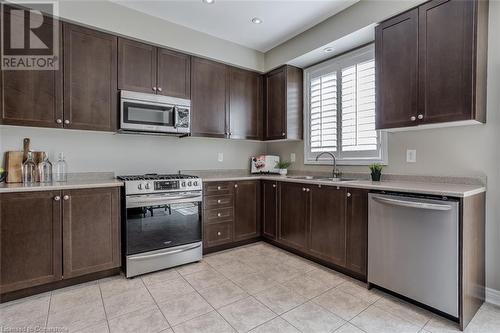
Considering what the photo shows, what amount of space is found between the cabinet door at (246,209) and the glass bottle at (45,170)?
198 centimetres

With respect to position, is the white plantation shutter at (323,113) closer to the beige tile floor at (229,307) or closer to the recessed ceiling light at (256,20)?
the recessed ceiling light at (256,20)

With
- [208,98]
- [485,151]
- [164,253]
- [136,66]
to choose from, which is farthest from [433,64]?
[164,253]

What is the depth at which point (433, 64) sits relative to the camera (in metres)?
2.04

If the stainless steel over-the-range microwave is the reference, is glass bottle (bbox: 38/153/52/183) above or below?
below

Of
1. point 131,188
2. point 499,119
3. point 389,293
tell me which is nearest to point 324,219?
point 389,293

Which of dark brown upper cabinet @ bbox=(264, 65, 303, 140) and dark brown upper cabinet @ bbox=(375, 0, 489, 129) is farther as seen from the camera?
dark brown upper cabinet @ bbox=(264, 65, 303, 140)

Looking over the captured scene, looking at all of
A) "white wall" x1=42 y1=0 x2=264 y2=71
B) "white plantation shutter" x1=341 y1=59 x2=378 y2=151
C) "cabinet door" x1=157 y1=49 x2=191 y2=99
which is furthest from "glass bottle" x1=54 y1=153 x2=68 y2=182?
"white plantation shutter" x1=341 y1=59 x2=378 y2=151

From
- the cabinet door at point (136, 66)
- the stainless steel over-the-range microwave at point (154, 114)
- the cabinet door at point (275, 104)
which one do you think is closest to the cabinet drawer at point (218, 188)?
the stainless steel over-the-range microwave at point (154, 114)

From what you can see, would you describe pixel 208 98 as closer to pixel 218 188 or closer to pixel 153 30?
pixel 153 30

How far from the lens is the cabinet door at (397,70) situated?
216 cm

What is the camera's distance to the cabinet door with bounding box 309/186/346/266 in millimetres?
2426

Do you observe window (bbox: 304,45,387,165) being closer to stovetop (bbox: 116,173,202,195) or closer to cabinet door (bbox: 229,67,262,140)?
cabinet door (bbox: 229,67,262,140)

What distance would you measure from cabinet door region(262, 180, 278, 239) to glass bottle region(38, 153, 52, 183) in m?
2.40

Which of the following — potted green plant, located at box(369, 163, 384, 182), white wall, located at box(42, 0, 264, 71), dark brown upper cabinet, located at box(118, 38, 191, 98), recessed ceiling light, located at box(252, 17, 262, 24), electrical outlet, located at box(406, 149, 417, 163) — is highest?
recessed ceiling light, located at box(252, 17, 262, 24)
